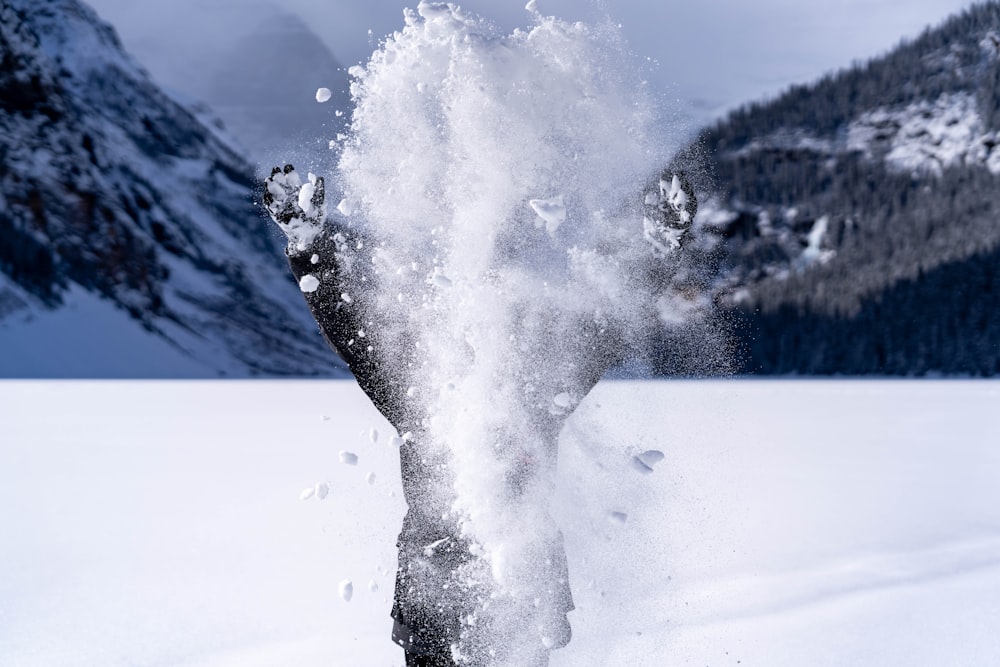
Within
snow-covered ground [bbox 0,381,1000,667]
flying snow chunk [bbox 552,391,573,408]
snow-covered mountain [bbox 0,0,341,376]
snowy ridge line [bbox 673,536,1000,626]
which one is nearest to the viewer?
flying snow chunk [bbox 552,391,573,408]

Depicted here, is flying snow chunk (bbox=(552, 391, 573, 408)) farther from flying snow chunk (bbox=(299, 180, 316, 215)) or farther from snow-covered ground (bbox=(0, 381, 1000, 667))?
flying snow chunk (bbox=(299, 180, 316, 215))

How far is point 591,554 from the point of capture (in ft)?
10.6

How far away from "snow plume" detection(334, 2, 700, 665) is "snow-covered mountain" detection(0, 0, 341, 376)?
324ft

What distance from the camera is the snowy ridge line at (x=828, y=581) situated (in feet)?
16.6

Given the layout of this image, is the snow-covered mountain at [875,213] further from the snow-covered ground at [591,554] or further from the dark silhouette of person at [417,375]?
the dark silhouette of person at [417,375]

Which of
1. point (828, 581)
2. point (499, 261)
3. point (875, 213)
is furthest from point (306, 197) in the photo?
point (875, 213)

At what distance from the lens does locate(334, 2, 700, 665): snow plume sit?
9.59 ft

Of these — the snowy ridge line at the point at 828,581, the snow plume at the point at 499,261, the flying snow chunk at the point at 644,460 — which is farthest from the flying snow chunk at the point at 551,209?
the snowy ridge line at the point at 828,581

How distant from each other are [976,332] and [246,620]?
280 feet

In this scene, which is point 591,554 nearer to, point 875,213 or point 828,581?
point 828,581

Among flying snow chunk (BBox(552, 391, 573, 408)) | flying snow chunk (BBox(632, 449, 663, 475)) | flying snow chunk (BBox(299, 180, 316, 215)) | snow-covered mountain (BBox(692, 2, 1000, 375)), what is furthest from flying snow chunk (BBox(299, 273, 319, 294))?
snow-covered mountain (BBox(692, 2, 1000, 375))

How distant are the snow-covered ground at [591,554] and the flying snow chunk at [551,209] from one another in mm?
932

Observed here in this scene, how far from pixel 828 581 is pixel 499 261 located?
405 centimetres

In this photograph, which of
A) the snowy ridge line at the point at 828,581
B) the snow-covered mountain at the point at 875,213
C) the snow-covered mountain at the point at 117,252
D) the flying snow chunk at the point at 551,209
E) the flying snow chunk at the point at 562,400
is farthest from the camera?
the snow-covered mountain at the point at 117,252
